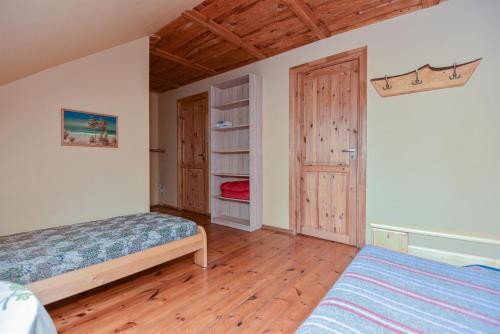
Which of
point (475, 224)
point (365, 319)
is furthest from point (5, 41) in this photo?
point (475, 224)

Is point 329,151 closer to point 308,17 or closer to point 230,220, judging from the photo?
point 308,17

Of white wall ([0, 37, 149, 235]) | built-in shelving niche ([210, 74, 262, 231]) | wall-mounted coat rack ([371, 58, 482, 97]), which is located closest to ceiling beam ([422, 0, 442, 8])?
wall-mounted coat rack ([371, 58, 482, 97])

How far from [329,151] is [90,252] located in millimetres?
2484

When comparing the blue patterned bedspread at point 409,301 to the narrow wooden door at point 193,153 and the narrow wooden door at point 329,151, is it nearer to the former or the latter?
the narrow wooden door at point 329,151

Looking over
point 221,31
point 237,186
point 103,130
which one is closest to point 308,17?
point 221,31

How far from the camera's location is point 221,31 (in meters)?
2.60

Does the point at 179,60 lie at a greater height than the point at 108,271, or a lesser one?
greater

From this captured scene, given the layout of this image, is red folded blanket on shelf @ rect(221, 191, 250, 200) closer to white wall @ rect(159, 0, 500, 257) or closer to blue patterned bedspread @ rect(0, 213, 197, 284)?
blue patterned bedspread @ rect(0, 213, 197, 284)

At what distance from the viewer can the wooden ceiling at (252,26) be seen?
7.15 ft

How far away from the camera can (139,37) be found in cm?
264

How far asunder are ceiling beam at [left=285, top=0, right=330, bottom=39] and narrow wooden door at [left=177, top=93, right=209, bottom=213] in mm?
2142

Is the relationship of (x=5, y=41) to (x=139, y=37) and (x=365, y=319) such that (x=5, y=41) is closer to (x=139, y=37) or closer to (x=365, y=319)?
(x=139, y=37)

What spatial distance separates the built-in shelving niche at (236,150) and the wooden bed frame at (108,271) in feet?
4.37

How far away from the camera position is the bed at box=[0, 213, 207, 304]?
128 cm
